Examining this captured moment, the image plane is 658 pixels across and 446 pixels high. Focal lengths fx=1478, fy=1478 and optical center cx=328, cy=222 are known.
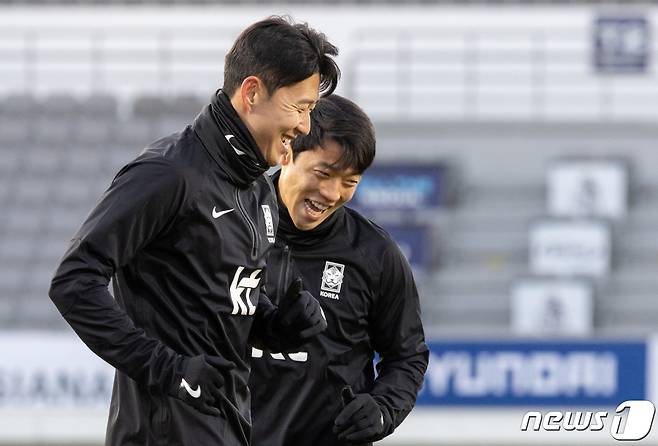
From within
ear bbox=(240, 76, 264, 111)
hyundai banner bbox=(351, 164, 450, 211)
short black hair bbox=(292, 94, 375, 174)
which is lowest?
hyundai banner bbox=(351, 164, 450, 211)

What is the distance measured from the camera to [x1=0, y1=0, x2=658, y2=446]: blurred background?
14602mm

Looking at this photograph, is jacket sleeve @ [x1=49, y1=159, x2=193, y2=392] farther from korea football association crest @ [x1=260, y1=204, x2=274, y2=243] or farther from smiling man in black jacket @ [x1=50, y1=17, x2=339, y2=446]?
korea football association crest @ [x1=260, y1=204, x2=274, y2=243]

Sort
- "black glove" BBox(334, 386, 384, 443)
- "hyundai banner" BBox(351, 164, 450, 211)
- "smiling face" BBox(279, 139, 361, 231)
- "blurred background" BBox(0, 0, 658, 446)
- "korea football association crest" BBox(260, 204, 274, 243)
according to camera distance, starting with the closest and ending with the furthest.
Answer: "korea football association crest" BBox(260, 204, 274, 243) → "black glove" BBox(334, 386, 384, 443) → "smiling face" BBox(279, 139, 361, 231) → "blurred background" BBox(0, 0, 658, 446) → "hyundai banner" BBox(351, 164, 450, 211)

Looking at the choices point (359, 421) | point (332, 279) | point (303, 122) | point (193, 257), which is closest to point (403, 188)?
point (332, 279)

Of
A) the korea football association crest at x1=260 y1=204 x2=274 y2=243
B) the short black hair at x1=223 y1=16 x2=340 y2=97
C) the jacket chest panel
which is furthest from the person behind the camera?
the jacket chest panel

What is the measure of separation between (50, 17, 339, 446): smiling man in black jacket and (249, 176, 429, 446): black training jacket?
75 cm

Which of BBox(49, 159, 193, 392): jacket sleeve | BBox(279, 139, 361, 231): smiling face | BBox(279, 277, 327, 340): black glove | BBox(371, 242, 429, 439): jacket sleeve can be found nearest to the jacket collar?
BBox(49, 159, 193, 392): jacket sleeve

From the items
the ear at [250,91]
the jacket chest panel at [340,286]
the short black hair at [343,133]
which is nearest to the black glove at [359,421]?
the jacket chest panel at [340,286]

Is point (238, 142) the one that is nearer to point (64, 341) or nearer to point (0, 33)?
point (64, 341)

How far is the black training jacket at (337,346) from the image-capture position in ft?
13.6

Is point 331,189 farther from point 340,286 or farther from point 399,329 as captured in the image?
point 399,329

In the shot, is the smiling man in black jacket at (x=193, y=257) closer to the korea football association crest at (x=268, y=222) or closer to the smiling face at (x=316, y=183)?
the korea football association crest at (x=268, y=222)

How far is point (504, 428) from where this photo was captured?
11.9 m

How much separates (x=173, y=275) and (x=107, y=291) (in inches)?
7.3
